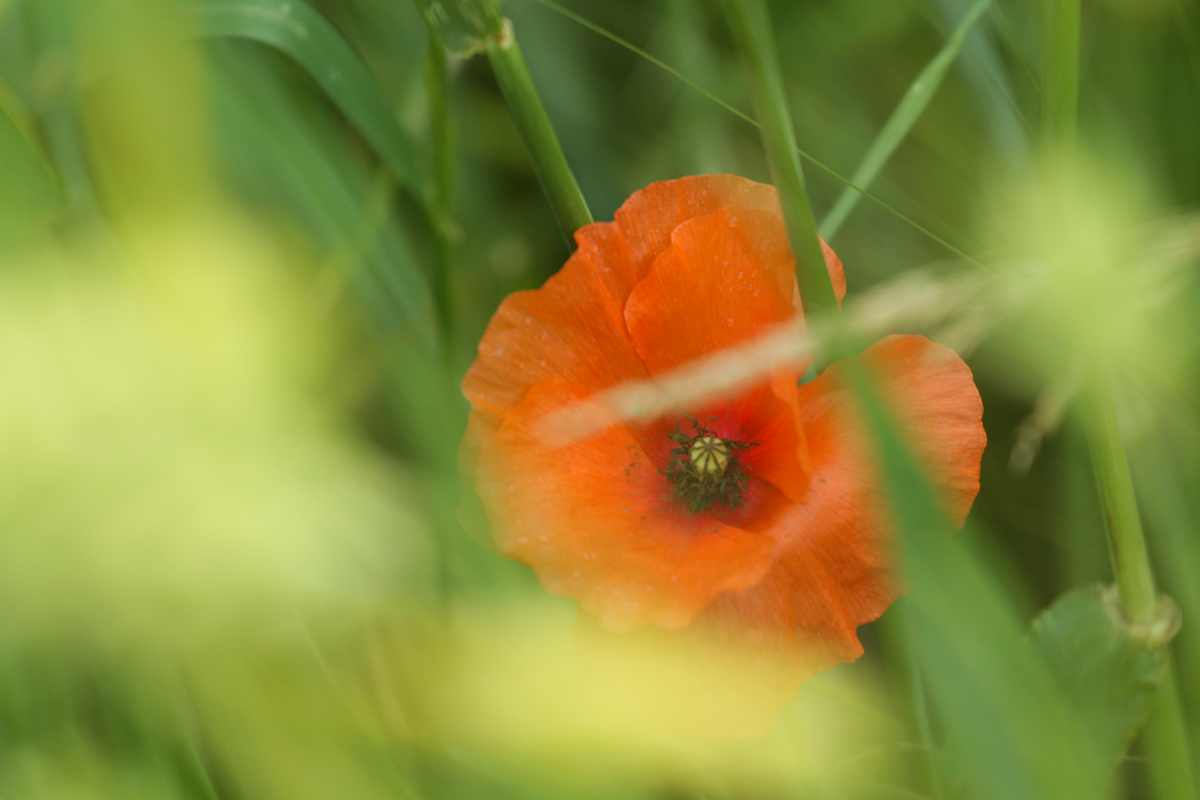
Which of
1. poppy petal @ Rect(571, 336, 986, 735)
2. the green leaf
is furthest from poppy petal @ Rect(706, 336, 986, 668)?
the green leaf

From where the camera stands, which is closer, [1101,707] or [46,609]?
[46,609]

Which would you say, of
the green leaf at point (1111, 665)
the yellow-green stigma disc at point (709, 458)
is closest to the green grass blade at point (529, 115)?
the yellow-green stigma disc at point (709, 458)

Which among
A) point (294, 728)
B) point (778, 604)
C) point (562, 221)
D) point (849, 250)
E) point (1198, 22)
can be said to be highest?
point (1198, 22)

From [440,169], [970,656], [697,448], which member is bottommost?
[970,656]

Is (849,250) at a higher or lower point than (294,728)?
higher

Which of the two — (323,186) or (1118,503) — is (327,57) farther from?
(1118,503)

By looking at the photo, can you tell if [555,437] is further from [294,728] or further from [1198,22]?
[1198,22]

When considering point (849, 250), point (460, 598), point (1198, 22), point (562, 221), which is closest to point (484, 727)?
point (460, 598)

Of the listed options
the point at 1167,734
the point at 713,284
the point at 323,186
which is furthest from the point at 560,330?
the point at 1167,734
